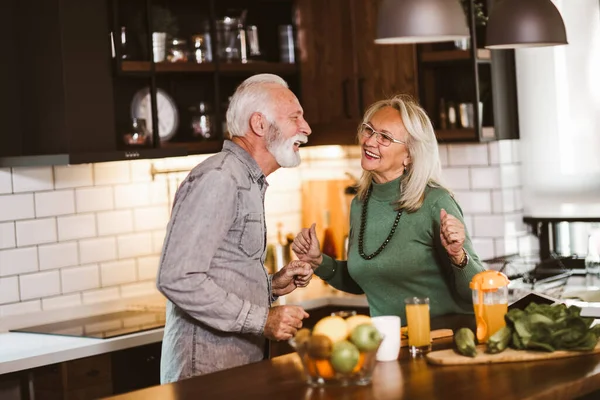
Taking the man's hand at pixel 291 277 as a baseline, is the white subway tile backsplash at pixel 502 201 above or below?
above

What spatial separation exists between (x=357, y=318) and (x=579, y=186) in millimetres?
3044

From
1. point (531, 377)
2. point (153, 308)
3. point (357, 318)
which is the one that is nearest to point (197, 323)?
point (357, 318)

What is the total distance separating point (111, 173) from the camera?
504 cm

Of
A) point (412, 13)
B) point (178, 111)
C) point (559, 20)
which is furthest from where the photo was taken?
point (178, 111)

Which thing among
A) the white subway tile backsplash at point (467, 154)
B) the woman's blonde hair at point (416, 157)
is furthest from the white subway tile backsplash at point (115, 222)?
the white subway tile backsplash at point (467, 154)

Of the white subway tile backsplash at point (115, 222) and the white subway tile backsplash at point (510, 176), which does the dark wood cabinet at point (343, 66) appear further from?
the white subway tile backsplash at point (115, 222)

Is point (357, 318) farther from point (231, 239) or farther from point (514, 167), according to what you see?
point (514, 167)

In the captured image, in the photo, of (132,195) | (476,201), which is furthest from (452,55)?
(132,195)

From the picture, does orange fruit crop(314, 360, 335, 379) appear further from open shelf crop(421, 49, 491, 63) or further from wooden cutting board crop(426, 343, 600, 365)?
open shelf crop(421, 49, 491, 63)

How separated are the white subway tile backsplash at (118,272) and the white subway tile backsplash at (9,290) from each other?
0.48m

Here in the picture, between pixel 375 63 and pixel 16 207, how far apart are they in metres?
2.07

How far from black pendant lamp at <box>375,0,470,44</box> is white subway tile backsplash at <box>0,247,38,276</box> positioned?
2058 mm

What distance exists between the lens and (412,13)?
3.50 m

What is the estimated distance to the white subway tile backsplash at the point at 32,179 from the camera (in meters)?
4.65
